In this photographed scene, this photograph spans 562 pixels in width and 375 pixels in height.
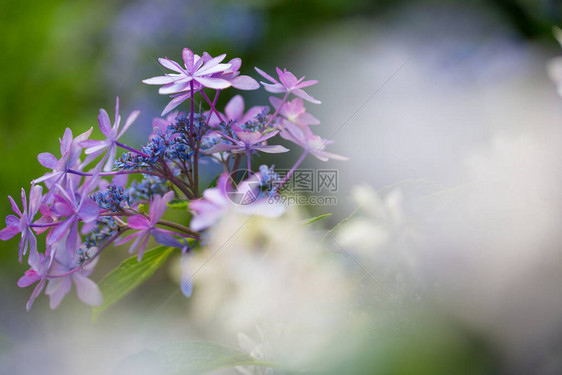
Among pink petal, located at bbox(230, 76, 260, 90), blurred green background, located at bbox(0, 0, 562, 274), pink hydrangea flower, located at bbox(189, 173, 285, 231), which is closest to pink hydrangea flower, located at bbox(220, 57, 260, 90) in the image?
pink petal, located at bbox(230, 76, 260, 90)

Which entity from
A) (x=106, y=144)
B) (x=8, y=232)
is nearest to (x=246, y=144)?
(x=106, y=144)

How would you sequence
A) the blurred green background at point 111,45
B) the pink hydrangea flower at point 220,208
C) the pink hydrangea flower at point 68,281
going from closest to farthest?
1. the pink hydrangea flower at point 220,208
2. the pink hydrangea flower at point 68,281
3. the blurred green background at point 111,45

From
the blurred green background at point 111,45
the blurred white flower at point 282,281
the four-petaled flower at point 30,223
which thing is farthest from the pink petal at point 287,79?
the blurred green background at point 111,45

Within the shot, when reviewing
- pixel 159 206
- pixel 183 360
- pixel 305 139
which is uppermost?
pixel 305 139

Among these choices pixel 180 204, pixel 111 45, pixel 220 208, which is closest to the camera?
pixel 220 208

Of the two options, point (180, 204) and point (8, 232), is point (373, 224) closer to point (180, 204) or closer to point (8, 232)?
point (180, 204)

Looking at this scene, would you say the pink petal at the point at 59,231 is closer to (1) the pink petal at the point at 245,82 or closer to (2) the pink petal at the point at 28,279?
(2) the pink petal at the point at 28,279
